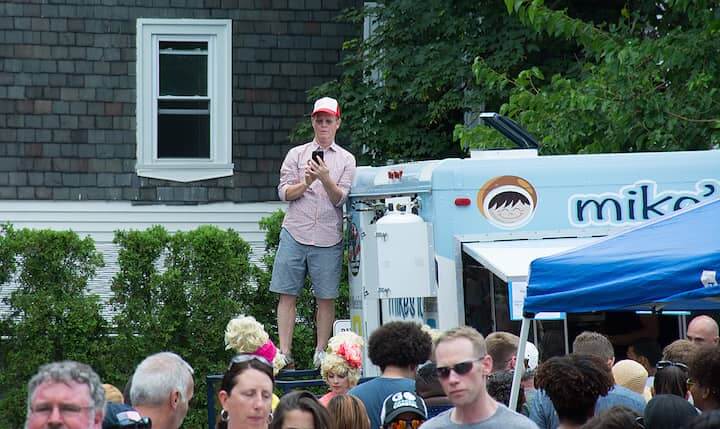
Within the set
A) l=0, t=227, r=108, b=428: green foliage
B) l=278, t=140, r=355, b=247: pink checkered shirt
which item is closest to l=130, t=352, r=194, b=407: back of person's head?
l=278, t=140, r=355, b=247: pink checkered shirt

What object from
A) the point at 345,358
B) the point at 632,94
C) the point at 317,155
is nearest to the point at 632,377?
the point at 345,358

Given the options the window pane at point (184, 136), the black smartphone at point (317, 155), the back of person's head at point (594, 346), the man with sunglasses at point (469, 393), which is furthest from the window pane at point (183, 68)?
the man with sunglasses at point (469, 393)

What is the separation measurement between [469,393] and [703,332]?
3.84 metres

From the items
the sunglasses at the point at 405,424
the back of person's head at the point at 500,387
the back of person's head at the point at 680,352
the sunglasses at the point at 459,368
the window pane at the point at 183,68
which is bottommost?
the sunglasses at the point at 405,424

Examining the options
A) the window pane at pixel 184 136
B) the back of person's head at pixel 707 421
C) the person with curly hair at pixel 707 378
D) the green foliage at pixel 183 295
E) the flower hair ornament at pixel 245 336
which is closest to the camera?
the back of person's head at pixel 707 421

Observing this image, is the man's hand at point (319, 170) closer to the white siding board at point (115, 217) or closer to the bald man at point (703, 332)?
the bald man at point (703, 332)

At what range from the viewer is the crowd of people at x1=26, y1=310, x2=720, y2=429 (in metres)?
4.38

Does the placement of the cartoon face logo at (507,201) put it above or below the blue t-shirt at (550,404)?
above

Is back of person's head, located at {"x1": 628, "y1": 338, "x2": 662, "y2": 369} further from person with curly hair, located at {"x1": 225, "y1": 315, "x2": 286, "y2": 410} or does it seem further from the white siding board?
the white siding board

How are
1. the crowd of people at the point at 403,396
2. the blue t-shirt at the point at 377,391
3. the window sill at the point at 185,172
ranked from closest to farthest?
1. the crowd of people at the point at 403,396
2. the blue t-shirt at the point at 377,391
3. the window sill at the point at 185,172

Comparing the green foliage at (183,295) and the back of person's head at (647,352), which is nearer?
the back of person's head at (647,352)

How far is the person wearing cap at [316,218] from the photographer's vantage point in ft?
36.2

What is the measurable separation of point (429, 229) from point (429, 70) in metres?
5.74

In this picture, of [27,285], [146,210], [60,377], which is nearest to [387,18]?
[146,210]
